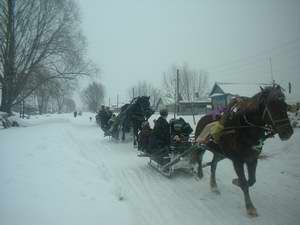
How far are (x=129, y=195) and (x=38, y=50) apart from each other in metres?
21.9

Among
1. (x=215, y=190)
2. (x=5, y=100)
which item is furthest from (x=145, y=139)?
(x=5, y=100)

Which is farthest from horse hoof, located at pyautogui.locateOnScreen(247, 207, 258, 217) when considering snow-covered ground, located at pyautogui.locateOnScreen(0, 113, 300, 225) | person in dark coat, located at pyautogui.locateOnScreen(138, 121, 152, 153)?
person in dark coat, located at pyautogui.locateOnScreen(138, 121, 152, 153)

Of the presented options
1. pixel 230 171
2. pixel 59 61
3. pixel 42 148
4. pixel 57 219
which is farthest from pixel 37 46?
pixel 57 219

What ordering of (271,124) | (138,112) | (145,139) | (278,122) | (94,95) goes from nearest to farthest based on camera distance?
(278,122) < (271,124) < (145,139) < (138,112) < (94,95)

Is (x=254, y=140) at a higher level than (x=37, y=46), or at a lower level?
lower

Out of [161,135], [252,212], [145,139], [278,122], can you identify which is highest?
[278,122]

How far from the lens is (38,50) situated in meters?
24.9

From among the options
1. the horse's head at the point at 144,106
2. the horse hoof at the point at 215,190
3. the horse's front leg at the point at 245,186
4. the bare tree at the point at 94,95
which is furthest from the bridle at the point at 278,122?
the bare tree at the point at 94,95

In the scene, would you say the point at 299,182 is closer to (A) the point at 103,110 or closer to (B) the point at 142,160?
(B) the point at 142,160

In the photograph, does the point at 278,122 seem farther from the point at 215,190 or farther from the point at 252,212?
the point at 215,190

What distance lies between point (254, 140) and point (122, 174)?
173 inches

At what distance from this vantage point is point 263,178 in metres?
7.30

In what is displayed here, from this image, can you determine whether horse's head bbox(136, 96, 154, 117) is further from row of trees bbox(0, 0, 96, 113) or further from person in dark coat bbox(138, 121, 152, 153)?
row of trees bbox(0, 0, 96, 113)

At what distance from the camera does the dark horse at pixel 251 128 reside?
4.75 metres
